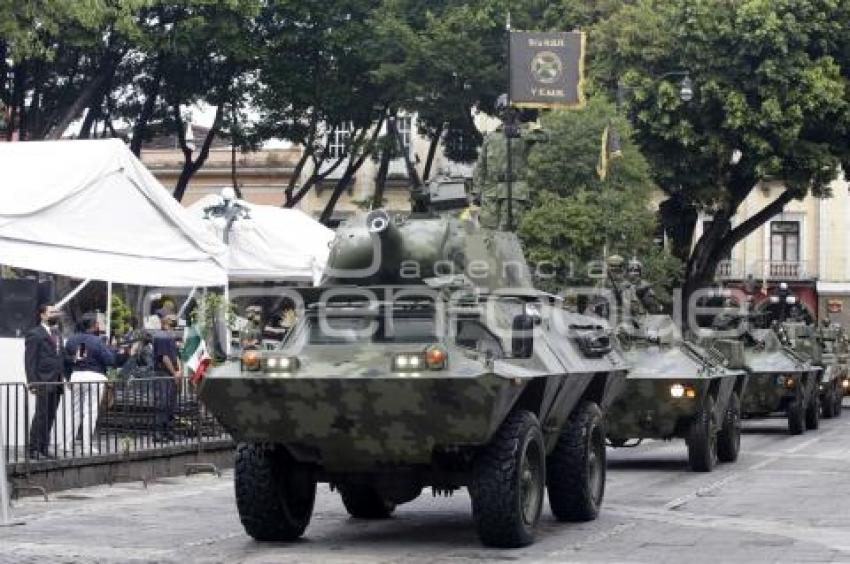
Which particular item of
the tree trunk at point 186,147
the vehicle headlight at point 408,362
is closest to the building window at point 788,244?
the tree trunk at point 186,147

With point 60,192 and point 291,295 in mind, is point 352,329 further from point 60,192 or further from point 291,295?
point 60,192

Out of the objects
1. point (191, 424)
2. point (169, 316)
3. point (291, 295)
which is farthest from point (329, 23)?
point (291, 295)

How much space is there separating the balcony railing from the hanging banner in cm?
3358

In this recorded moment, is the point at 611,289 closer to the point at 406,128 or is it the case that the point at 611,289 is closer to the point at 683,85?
the point at 683,85

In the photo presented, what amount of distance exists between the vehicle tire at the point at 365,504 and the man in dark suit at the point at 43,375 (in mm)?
3849

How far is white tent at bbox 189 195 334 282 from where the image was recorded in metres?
29.9

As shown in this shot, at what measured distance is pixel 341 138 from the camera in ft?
158

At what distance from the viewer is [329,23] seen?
4356cm

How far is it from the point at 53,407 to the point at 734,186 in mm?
28124

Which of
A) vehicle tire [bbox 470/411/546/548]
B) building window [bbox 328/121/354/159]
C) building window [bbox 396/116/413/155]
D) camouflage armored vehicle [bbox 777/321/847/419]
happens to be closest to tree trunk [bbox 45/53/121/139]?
building window [bbox 328/121/354/159]

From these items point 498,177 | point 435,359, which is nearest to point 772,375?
point 498,177

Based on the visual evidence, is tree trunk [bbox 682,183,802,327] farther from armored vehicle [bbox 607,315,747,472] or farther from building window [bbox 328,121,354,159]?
armored vehicle [bbox 607,315,747,472]

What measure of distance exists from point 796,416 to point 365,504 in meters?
14.7

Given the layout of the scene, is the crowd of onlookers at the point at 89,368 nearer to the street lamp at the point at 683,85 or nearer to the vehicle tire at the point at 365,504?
the vehicle tire at the point at 365,504
